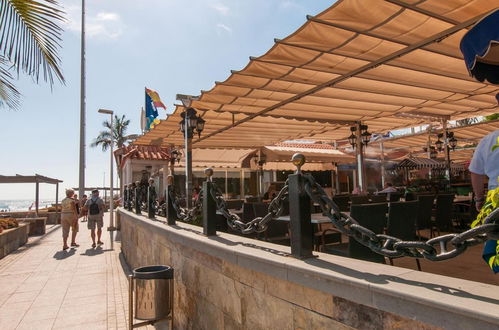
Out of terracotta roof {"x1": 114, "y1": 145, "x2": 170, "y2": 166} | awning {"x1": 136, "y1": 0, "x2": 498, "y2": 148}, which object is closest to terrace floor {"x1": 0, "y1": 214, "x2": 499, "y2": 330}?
awning {"x1": 136, "y1": 0, "x2": 498, "y2": 148}

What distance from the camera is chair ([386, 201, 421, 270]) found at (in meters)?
3.70

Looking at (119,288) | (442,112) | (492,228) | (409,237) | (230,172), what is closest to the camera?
(492,228)

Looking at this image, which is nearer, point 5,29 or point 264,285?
point 264,285

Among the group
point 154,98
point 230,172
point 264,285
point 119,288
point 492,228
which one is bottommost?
point 119,288

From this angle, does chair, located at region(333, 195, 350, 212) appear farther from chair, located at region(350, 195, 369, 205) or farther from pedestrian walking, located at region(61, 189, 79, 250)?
pedestrian walking, located at region(61, 189, 79, 250)

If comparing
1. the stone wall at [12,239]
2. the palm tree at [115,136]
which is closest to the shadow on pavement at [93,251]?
the stone wall at [12,239]

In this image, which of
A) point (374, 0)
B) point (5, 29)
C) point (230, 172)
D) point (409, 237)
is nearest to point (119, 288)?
point (5, 29)

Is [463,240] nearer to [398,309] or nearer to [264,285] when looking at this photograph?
[398,309]

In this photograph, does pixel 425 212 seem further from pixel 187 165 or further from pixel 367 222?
pixel 187 165

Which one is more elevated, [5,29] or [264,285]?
[5,29]

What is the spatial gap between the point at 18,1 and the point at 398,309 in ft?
13.5

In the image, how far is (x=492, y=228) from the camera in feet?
4.57

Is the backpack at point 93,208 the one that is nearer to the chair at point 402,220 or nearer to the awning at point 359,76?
the awning at point 359,76

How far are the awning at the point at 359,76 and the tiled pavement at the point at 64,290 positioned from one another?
387 cm
